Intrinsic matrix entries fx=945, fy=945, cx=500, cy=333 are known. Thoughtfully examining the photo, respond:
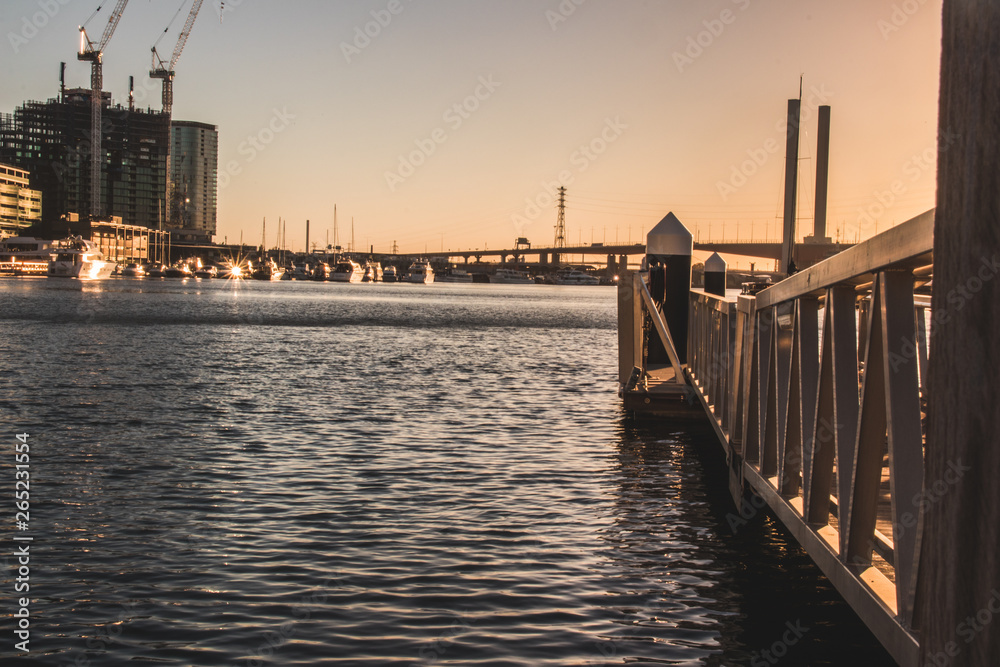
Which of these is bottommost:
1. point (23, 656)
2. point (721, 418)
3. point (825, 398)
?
point (23, 656)

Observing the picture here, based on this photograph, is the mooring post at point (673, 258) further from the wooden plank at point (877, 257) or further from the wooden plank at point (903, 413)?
the wooden plank at point (903, 413)

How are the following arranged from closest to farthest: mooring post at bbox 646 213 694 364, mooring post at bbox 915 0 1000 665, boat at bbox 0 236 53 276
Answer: mooring post at bbox 915 0 1000 665
mooring post at bbox 646 213 694 364
boat at bbox 0 236 53 276

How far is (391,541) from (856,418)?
5.16 m

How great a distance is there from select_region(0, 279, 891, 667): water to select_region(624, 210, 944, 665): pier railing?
1.18 m

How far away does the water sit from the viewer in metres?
6.60

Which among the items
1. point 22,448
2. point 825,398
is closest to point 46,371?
point 22,448

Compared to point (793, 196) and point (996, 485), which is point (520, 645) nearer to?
point (996, 485)

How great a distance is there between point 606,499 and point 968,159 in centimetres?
895

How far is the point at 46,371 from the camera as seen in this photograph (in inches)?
966

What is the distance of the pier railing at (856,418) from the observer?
397cm

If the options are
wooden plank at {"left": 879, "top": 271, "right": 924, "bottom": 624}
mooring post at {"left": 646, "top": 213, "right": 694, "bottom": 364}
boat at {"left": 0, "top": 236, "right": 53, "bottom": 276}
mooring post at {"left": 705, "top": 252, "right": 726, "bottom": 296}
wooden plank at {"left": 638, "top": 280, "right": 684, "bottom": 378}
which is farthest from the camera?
boat at {"left": 0, "top": 236, "right": 53, "bottom": 276}

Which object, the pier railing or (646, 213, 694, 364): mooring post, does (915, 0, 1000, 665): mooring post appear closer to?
the pier railing

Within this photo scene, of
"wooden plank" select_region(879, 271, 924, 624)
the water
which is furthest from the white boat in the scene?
"wooden plank" select_region(879, 271, 924, 624)

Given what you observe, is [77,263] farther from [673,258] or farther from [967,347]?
[967,347]
